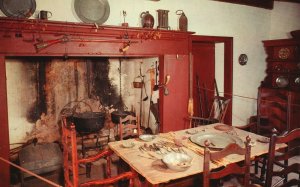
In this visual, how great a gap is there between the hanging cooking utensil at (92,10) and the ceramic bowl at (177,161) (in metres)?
2.42

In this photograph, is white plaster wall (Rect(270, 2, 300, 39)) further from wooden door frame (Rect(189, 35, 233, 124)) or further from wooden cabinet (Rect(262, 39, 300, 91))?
wooden door frame (Rect(189, 35, 233, 124))

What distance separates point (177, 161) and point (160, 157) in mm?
212

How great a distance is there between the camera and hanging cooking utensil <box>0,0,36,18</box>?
3.25 m

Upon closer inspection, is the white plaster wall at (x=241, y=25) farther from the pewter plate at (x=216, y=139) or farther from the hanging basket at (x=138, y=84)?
the pewter plate at (x=216, y=139)

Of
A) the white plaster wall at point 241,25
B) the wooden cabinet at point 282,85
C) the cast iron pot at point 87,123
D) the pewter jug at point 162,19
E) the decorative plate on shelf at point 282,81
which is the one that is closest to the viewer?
the cast iron pot at point 87,123

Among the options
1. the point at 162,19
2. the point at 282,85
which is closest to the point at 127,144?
the point at 162,19

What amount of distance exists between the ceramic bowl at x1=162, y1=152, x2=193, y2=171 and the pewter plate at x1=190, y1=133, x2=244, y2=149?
0.46 meters

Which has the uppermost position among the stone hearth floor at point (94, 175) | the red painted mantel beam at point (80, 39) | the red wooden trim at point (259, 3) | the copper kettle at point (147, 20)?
the red wooden trim at point (259, 3)

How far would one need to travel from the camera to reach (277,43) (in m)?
5.45

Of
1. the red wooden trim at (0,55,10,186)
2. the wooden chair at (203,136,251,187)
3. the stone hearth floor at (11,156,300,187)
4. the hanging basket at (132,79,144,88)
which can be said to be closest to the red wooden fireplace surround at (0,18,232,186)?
the red wooden trim at (0,55,10,186)

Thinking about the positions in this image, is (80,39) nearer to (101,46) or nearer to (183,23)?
(101,46)

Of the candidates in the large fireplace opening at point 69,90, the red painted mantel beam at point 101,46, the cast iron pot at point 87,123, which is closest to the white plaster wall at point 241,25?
the red painted mantel beam at point 101,46

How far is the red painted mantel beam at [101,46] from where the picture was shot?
325 centimetres

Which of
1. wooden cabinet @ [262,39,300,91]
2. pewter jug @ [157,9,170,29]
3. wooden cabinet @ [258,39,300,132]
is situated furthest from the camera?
wooden cabinet @ [262,39,300,91]
